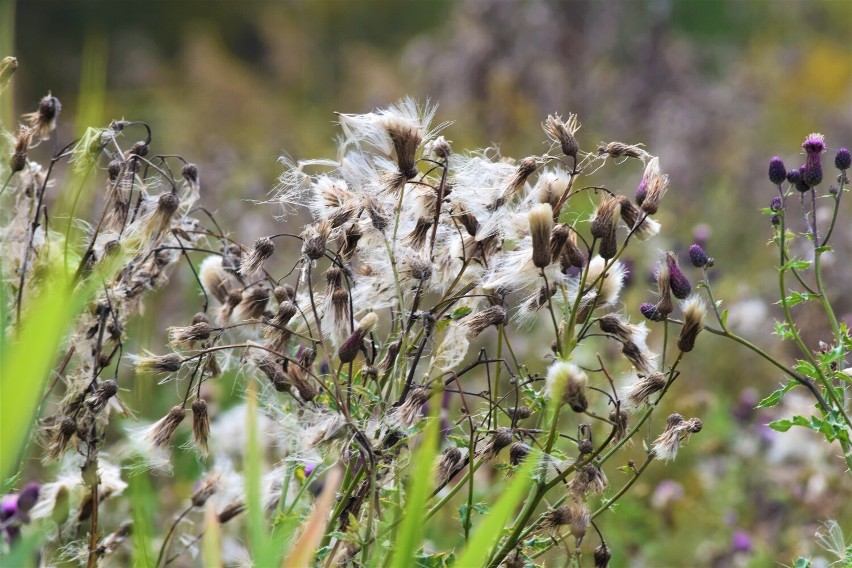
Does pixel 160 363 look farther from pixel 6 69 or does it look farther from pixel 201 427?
pixel 6 69

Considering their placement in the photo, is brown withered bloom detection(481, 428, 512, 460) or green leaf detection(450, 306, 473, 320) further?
green leaf detection(450, 306, 473, 320)

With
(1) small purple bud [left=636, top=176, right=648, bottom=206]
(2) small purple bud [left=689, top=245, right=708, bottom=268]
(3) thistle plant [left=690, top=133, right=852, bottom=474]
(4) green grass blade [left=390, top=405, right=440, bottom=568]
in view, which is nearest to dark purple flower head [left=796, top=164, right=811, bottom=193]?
(3) thistle plant [left=690, top=133, right=852, bottom=474]

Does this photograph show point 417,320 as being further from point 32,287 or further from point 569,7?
point 569,7

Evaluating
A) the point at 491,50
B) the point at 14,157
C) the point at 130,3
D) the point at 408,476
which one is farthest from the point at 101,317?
the point at 130,3

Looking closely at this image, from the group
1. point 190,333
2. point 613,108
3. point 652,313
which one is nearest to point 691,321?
point 652,313

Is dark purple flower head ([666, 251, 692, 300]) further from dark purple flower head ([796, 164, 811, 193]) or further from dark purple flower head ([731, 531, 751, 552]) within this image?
dark purple flower head ([731, 531, 751, 552])

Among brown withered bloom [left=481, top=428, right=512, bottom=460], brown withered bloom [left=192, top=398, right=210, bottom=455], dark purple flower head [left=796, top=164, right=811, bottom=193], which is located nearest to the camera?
brown withered bloom [left=481, top=428, right=512, bottom=460]

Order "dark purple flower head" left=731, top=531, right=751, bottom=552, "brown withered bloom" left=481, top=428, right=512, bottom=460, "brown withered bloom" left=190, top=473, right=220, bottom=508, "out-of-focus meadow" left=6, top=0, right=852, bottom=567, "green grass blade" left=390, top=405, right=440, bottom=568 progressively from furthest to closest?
"out-of-focus meadow" left=6, top=0, right=852, bottom=567 → "dark purple flower head" left=731, top=531, right=751, bottom=552 → "brown withered bloom" left=190, top=473, right=220, bottom=508 → "brown withered bloom" left=481, top=428, right=512, bottom=460 → "green grass blade" left=390, top=405, right=440, bottom=568
